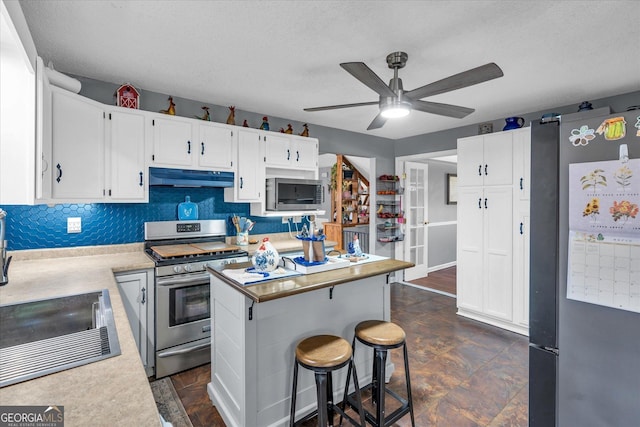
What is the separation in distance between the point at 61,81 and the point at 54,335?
1.76 metres

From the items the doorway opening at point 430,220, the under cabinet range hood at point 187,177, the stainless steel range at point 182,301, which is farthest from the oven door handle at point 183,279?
the doorway opening at point 430,220

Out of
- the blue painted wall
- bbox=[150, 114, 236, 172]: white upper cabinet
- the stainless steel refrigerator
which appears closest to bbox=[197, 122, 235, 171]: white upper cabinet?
bbox=[150, 114, 236, 172]: white upper cabinet

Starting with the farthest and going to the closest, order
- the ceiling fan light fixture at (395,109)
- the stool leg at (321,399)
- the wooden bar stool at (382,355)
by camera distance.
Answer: the ceiling fan light fixture at (395,109), the wooden bar stool at (382,355), the stool leg at (321,399)

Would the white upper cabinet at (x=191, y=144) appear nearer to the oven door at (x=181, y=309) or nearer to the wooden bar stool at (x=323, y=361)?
the oven door at (x=181, y=309)

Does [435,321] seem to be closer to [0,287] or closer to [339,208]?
[339,208]

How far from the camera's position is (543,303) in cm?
141

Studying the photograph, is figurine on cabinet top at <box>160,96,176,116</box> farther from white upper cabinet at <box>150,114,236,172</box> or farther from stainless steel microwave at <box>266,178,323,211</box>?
stainless steel microwave at <box>266,178,323,211</box>

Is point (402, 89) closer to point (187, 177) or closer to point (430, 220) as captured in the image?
point (187, 177)

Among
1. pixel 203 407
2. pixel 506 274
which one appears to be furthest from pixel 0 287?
pixel 506 274

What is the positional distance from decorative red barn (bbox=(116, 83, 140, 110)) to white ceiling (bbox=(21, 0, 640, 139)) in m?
0.07

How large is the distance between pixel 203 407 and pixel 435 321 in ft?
8.78

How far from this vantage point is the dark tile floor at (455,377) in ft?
6.86

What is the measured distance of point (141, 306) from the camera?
97.0 inches

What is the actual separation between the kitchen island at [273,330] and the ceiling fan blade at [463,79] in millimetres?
1157
